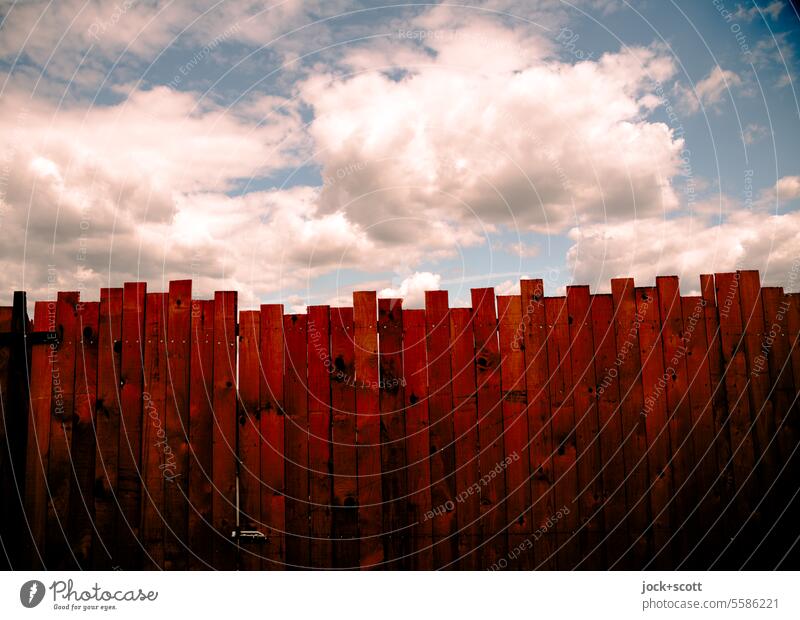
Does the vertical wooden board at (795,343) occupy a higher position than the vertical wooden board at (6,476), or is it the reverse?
the vertical wooden board at (795,343)

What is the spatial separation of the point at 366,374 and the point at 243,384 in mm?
1015

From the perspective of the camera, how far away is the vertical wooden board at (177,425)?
14.4ft

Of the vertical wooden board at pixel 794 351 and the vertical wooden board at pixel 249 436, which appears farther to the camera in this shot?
the vertical wooden board at pixel 794 351

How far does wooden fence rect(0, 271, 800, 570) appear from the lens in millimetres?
4367

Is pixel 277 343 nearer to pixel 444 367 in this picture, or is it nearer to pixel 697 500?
pixel 444 367

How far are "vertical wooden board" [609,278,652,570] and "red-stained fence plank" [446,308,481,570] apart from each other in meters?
1.17

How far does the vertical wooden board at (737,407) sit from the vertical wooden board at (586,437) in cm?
108

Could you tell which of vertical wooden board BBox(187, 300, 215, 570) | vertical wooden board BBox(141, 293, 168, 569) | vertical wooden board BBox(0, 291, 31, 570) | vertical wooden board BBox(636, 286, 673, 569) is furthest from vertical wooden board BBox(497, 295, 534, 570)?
vertical wooden board BBox(0, 291, 31, 570)

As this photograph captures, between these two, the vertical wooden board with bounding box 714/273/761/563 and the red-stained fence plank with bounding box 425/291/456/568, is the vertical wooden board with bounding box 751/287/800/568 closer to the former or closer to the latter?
the vertical wooden board with bounding box 714/273/761/563

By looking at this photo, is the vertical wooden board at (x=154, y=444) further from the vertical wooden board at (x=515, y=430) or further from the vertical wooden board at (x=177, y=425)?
the vertical wooden board at (x=515, y=430)

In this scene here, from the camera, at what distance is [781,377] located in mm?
4484

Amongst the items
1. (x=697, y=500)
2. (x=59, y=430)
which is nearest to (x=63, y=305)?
(x=59, y=430)

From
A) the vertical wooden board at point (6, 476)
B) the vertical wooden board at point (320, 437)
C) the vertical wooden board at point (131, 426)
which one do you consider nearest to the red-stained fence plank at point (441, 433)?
the vertical wooden board at point (320, 437)

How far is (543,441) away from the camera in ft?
14.5
